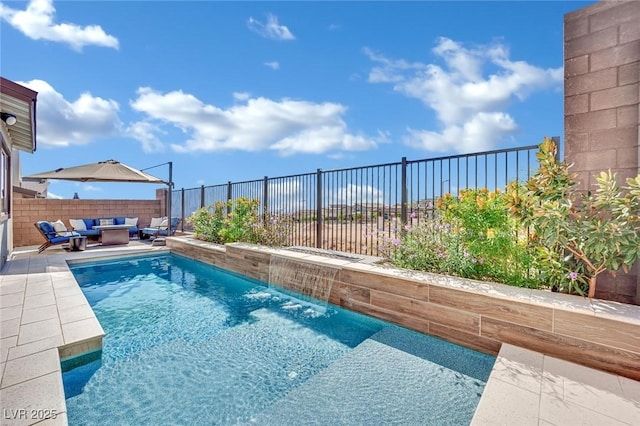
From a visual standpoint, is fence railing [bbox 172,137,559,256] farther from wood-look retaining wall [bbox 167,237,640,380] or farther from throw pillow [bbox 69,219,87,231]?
throw pillow [bbox 69,219,87,231]

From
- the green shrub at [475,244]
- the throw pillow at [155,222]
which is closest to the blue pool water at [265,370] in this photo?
the green shrub at [475,244]

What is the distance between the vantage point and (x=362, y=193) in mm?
5559

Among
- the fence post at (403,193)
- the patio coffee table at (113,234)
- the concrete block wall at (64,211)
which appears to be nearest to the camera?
the fence post at (403,193)

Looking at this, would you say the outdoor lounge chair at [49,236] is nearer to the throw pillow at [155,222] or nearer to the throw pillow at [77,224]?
the throw pillow at [77,224]

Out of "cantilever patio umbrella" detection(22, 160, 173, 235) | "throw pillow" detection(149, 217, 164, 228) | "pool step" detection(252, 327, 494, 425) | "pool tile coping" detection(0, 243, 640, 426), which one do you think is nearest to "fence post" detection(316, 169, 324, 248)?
"pool tile coping" detection(0, 243, 640, 426)

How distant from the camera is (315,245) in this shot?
234 inches

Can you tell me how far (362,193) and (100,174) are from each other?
323 inches

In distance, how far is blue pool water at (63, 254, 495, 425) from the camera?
192cm

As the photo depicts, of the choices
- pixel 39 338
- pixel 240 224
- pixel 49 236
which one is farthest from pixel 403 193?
pixel 49 236

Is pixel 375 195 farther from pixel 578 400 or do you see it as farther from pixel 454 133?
pixel 578 400

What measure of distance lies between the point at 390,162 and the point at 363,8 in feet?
9.69

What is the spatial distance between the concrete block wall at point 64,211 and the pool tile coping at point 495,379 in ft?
26.1

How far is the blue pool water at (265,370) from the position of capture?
192cm

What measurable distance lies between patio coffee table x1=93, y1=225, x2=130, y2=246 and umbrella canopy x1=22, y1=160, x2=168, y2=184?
4.85 feet
